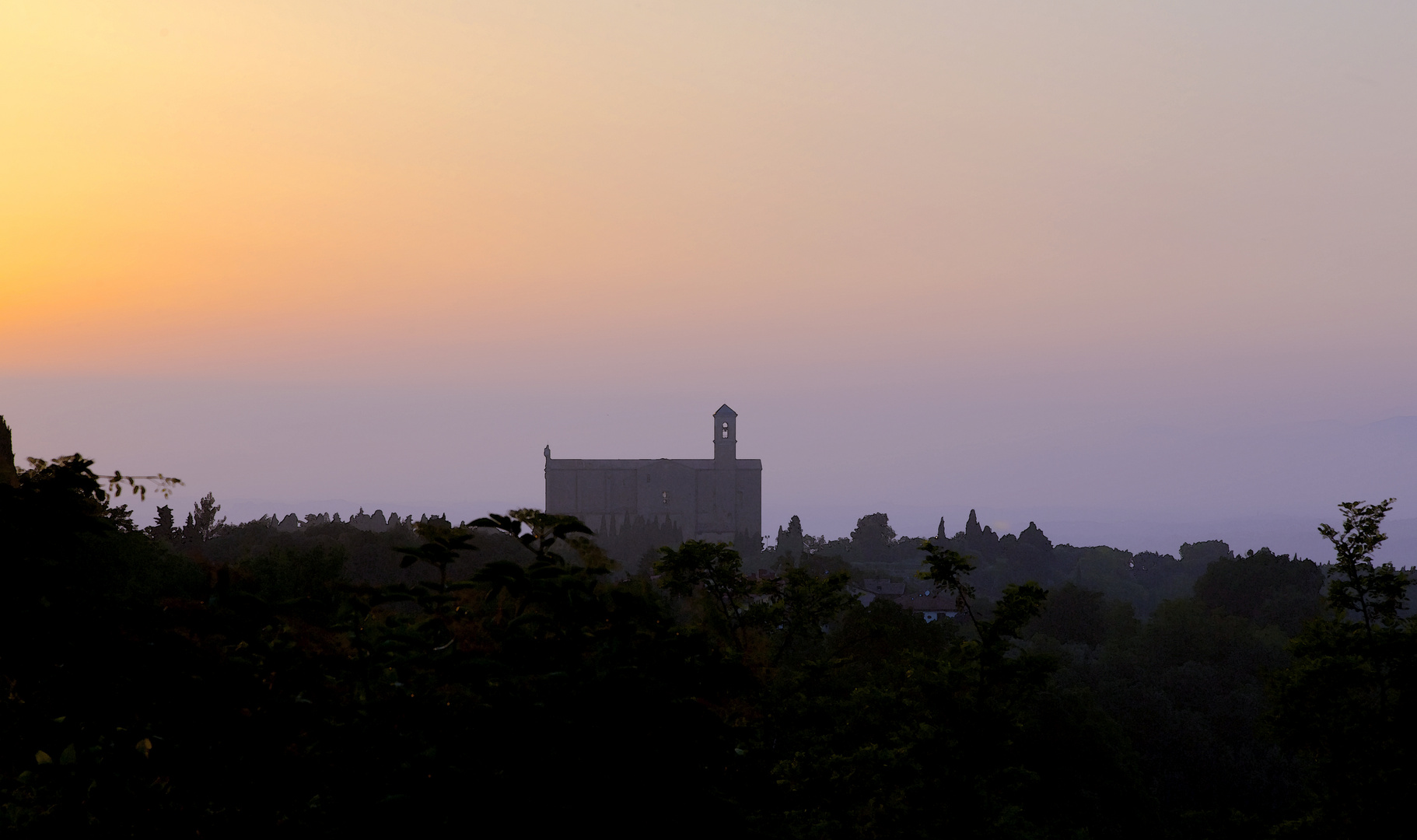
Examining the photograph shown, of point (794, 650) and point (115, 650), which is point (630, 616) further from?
point (794, 650)

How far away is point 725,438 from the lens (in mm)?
131500

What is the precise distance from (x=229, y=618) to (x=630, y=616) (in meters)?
2.27

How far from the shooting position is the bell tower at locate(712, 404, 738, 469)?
428 ft

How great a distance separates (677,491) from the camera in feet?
428

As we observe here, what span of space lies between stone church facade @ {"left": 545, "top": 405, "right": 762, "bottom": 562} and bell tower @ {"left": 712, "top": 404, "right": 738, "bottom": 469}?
9 cm

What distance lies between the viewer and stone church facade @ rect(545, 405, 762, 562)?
130m

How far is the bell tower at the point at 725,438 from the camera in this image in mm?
130500

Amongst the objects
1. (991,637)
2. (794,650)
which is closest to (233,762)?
(991,637)

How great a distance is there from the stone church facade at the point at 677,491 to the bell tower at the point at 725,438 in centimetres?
9

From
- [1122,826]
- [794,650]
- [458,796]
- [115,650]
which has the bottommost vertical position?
[1122,826]

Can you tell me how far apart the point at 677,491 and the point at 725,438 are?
8.43 m

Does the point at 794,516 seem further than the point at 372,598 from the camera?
Yes

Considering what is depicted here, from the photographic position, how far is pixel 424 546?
617 cm

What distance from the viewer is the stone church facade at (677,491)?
130 meters
